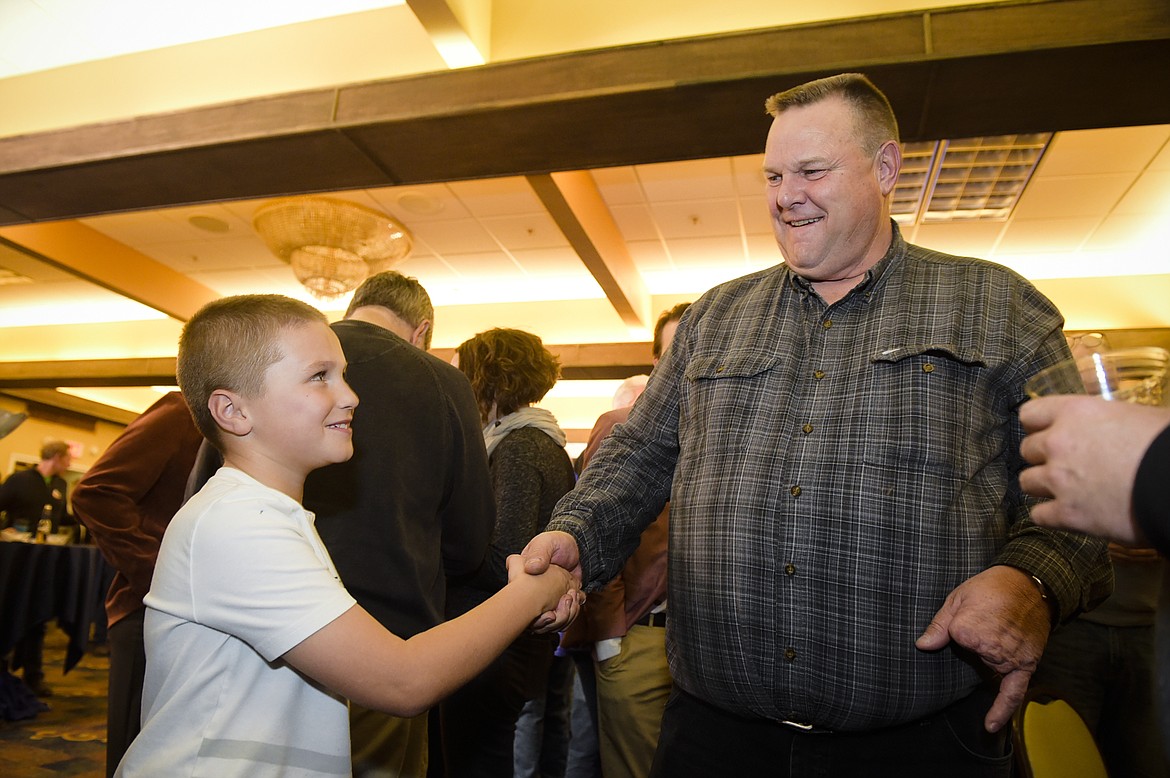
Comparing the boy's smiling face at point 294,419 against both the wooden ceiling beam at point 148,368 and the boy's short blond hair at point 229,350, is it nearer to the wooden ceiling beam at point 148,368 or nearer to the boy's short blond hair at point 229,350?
the boy's short blond hair at point 229,350

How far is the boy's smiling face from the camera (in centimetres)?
126

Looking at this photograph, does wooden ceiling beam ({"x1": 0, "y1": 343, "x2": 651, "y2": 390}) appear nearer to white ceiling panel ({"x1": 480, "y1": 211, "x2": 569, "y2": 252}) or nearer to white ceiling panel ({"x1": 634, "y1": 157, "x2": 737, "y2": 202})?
white ceiling panel ({"x1": 480, "y1": 211, "x2": 569, "y2": 252})

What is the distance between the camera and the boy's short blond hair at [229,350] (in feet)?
4.19

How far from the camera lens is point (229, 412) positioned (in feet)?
4.17

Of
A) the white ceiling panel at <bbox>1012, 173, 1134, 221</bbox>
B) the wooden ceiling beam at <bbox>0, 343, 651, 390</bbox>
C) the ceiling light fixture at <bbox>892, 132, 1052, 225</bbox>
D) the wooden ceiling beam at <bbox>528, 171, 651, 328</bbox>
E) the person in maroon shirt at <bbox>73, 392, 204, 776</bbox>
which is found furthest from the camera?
the wooden ceiling beam at <bbox>0, 343, 651, 390</bbox>

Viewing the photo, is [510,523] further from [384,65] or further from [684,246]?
[684,246]

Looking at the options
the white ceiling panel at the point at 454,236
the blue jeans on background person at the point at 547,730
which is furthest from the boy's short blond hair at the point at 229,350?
the white ceiling panel at the point at 454,236

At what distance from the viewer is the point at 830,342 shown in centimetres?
141

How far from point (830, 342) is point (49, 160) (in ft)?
17.6

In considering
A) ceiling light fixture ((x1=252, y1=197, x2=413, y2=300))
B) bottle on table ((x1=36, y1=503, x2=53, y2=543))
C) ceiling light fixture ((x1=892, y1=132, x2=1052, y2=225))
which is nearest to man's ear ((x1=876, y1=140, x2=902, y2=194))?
ceiling light fixture ((x1=892, y1=132, x2=1052, y2=225))

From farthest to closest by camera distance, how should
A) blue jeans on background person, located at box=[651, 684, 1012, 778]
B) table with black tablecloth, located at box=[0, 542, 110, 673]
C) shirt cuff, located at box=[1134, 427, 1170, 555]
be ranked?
table with black tablecloth, located at box=[0, 542, 110, 673], blue jeans on background person, located at box=[651, 684, 1012, 778], shirt cuff, located at box=[1134, 427, 1170, 555]

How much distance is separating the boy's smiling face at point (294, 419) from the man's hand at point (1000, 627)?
931 mm

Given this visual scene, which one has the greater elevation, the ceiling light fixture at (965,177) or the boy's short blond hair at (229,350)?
the ceiling light fixture at (965,177)

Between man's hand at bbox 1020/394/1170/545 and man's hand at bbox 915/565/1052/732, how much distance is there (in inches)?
13.8
